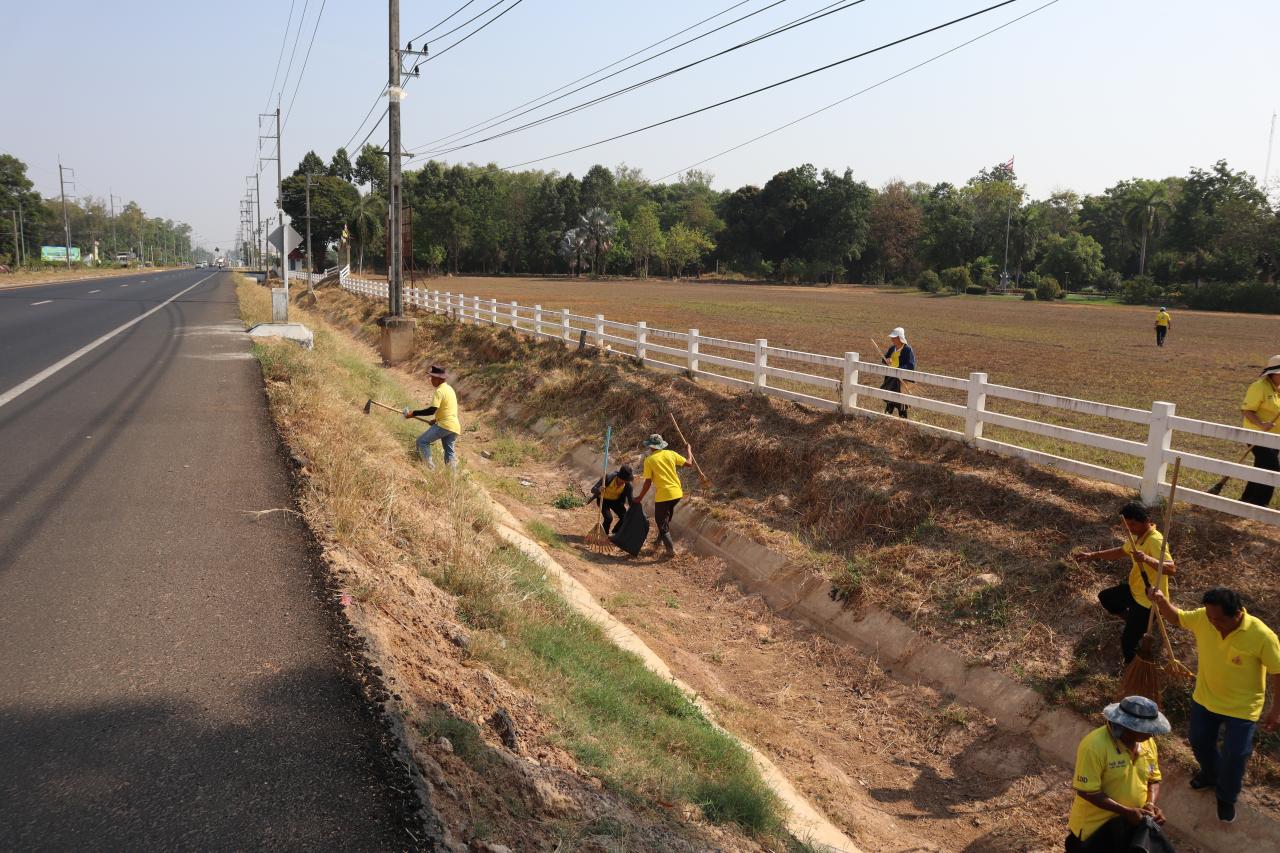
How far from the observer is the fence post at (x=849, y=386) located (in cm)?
1166

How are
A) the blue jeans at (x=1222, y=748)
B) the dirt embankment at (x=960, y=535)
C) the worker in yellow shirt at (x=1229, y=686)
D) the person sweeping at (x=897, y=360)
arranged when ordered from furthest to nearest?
the person sweeping at (x=897, y=360), the dirt embankment at (x=960, y=535), the blue jeans at (x=1222, y=748), the worker in yellow shirt at (x=1229, y=686)

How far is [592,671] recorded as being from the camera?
6414 millimetres

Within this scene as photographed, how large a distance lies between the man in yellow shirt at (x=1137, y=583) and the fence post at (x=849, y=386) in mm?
5167

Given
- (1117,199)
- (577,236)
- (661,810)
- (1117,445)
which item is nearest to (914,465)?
(1117,445)

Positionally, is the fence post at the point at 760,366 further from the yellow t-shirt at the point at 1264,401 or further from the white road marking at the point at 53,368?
the white road marking at the point at 53,368

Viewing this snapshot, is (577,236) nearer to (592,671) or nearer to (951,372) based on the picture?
Answer: (951,372)

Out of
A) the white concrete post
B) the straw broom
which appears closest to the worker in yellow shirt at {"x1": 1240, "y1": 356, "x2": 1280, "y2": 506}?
the straw broom

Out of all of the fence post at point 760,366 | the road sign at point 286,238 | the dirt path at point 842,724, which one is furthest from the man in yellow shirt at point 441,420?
the road sign at point 286,238

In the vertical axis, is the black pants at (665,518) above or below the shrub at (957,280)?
below

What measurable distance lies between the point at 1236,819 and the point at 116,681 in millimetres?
6551

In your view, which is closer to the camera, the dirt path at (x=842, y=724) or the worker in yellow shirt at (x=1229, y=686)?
the worker in yellow shirt at (x=1229, y=686)

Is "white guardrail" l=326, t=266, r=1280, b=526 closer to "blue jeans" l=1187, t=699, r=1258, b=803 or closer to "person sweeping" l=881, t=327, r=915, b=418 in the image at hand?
"person sweeping" l=881, t=327, r=915, b=418

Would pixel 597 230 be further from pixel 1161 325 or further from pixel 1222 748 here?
pixel 1222 748

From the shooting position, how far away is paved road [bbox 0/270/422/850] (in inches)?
131
